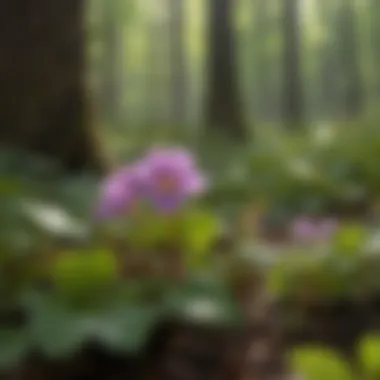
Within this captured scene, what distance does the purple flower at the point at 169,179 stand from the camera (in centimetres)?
234

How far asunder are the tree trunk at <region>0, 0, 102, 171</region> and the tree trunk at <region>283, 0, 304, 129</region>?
33.9 feet

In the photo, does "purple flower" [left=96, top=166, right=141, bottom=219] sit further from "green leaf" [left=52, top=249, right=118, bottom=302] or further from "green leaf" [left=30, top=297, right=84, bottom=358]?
"green leaf" [left=30, top=297, right=84, bottom=358]

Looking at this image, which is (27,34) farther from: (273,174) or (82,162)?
(273,174)

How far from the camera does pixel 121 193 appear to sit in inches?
94.2

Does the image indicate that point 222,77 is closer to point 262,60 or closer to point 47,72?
point 47,72

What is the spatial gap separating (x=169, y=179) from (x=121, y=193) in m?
0.14

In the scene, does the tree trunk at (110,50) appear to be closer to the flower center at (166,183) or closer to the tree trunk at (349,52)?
the tree trunk at (349,52)

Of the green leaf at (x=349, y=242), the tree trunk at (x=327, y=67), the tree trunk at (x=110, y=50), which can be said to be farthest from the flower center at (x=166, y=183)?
the tree trunk at (x=327, y=67)

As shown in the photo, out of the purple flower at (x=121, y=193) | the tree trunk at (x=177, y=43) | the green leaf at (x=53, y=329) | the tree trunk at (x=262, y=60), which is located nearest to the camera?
the green leaf at (x=53, y=329)

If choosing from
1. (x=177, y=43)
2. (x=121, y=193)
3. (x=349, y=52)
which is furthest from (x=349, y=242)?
(x=177, y=43)

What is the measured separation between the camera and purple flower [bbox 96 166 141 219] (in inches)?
93.3

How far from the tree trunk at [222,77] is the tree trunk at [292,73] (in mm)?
3369

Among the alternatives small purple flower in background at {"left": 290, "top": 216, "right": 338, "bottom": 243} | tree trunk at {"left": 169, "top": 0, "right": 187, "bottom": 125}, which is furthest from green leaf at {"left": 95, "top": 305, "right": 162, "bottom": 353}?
tree trunk at {"left": 169, "top": 0, "right": 187, "bottom": 125}

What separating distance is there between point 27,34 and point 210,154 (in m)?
4.17
